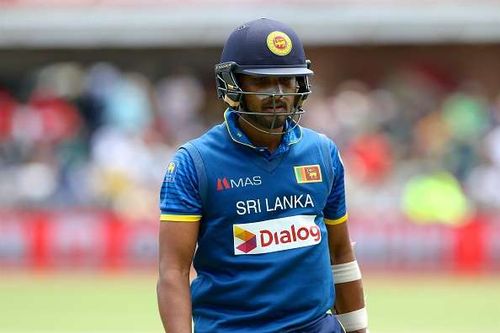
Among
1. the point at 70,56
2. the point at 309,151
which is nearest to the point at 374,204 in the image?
the point at 70,56

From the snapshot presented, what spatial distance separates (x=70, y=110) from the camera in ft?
64.0

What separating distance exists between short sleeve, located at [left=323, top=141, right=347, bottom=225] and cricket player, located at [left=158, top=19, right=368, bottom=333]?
11cm

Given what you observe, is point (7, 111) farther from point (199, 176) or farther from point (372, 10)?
point (199, 176)

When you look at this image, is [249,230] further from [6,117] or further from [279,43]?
[6,117]

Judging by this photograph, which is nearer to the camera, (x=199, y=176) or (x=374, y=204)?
(x=199, y=176)

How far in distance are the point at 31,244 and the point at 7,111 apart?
2.78m

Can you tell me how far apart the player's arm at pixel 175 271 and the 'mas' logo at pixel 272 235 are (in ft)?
0.55

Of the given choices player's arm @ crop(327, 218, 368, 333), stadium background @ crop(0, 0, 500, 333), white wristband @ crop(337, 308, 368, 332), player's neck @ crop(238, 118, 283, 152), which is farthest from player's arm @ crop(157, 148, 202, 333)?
stadium background @ crop(0, 0, 500, 333)

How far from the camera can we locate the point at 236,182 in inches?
193

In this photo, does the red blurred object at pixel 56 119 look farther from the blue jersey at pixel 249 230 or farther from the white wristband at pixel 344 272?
the blue jersey at pixel 249 230

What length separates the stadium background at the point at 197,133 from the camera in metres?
16.8

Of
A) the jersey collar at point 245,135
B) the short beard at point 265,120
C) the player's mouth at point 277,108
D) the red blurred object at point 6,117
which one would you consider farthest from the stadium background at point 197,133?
the player's mouth at point 277,108

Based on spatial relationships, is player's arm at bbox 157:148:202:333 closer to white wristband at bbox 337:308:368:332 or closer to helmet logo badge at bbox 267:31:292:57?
helmet logo badge at bbox 267:31:292:57

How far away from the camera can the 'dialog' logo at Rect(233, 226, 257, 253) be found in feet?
16.0
